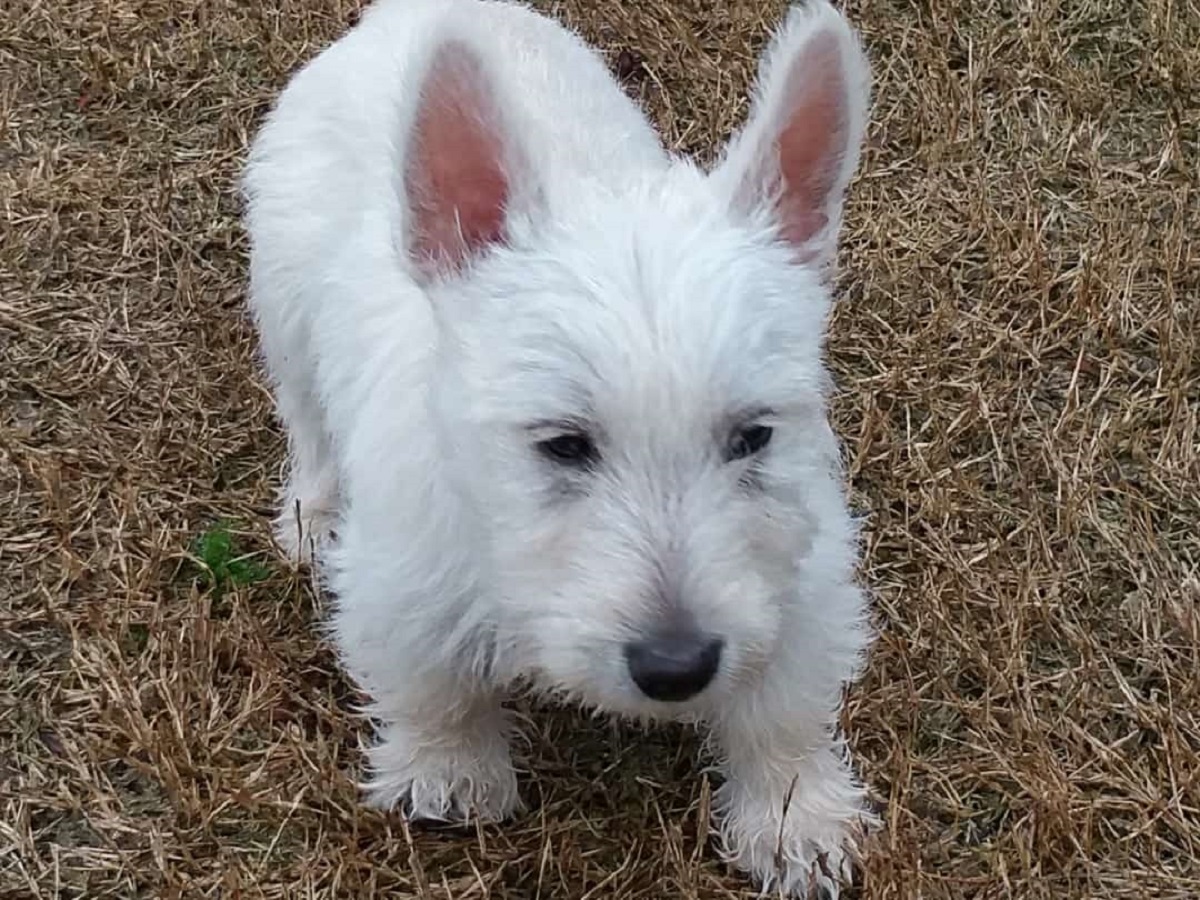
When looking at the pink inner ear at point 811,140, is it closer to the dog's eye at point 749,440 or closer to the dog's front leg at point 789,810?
the dog's eye at point 749,440

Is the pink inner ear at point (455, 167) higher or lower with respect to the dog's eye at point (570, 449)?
higher

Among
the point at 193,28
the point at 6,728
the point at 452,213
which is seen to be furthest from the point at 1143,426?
the point at 193,28

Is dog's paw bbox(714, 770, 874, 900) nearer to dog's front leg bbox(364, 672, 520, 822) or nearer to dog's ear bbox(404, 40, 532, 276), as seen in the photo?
dog's front leg bbox(364, 672, 520, 822)

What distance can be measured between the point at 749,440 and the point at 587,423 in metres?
0.26

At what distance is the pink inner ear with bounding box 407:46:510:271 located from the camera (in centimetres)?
243

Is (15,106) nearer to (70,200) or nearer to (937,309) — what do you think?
(70,200)

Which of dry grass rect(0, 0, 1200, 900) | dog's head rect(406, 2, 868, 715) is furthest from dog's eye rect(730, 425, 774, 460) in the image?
dry grass rect(0, 0, 1200, 900)

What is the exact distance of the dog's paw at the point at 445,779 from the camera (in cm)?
313

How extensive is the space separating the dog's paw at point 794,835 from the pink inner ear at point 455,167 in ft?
4.15

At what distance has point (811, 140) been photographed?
8.32ft

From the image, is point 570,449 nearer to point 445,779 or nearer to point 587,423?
point 587,423

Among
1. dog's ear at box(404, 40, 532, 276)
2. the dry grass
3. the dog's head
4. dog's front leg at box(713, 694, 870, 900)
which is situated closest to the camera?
the dog's head

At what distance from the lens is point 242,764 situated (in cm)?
328

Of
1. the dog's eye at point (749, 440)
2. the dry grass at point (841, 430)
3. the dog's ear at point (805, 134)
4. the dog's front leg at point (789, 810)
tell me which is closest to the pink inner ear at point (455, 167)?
the dog's ear at point (805, 134)
